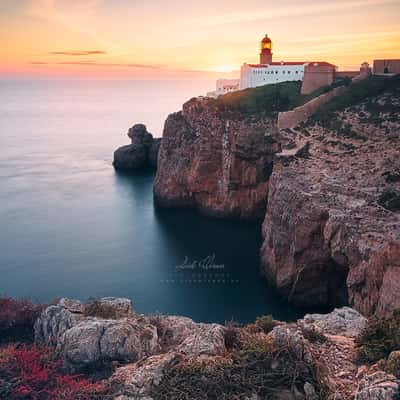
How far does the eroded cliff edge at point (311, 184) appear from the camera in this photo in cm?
2114

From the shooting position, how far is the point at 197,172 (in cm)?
4162

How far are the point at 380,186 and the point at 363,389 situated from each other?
63.7 ft

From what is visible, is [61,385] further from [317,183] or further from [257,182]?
[257,182]

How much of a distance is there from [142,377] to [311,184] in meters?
20.6

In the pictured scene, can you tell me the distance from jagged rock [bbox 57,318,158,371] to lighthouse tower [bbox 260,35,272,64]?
55.0 meters

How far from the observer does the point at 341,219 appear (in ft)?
74.1

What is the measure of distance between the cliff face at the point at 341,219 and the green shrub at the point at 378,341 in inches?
297

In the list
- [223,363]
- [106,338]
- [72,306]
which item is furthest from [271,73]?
[223,363]

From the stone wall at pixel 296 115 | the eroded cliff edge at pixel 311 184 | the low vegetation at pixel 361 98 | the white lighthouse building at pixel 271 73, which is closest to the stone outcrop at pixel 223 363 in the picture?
the eroded cliff edge at pixel 311 184

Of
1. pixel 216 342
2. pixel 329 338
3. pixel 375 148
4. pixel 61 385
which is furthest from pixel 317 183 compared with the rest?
pixel 61 385

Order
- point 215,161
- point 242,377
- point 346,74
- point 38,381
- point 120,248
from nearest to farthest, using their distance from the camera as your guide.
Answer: point 242,377 → point 38,381 → point 120,248 → point 215,161 → point 346,74

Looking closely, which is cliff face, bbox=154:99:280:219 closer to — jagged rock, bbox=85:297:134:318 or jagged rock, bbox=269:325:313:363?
jagged rock, bbox=85:297:134:318

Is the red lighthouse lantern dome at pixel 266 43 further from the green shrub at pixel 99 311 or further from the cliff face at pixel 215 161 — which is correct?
the green shrub at pixel 99 311

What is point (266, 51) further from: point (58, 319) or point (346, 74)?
point (58, 319)
